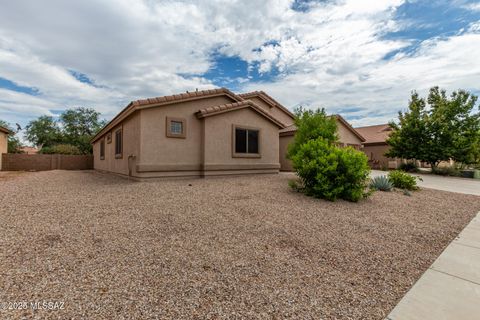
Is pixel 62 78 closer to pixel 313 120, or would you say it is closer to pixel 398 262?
pixel 313 120

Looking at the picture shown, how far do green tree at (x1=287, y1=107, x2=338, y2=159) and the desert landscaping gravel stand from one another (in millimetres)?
5518

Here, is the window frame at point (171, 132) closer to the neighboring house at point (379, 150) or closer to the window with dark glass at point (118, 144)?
the window with dark glass at point (118, 144)

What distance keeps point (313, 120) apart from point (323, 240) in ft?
27.6

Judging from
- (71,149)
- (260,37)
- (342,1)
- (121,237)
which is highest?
(260,37)

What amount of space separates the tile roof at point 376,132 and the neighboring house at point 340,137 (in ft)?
17.4

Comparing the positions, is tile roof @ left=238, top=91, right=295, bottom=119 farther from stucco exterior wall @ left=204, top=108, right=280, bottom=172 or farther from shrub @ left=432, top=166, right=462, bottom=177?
shrub @ left=432, top=166, right=462, bottom=177

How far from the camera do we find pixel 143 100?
8953mm

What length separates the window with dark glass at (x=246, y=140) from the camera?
11234 millimetres

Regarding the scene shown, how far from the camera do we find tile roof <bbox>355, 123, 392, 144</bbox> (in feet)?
84.4

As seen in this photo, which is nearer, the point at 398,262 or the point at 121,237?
the point at 398,262

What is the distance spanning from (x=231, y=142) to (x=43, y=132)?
36.8 m

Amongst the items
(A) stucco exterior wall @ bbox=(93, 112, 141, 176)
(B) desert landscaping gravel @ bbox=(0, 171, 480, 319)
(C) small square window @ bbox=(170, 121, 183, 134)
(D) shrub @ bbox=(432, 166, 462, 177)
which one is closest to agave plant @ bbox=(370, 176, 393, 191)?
(B) desert landscaping gravel @ bbox=(0, 171, 480, 319)

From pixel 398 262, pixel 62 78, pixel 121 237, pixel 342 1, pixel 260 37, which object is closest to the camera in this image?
pixel 398 262

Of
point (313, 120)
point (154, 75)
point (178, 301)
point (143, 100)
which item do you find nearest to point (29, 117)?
point (154, 75)
